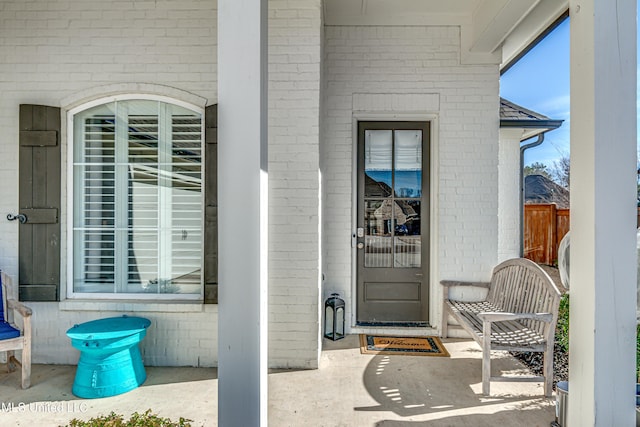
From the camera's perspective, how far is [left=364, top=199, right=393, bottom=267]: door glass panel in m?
3.90

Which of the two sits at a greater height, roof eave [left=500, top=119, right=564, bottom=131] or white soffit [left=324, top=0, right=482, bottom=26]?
white soffit [left=324, top=0, right=482, bottom=26]

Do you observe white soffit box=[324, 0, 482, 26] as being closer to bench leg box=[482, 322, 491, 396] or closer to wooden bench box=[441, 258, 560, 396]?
wooden bench box=[441, 258, 560, 396]

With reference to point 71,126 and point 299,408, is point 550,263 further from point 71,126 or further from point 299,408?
point 71,126

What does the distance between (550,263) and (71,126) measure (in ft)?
24.2

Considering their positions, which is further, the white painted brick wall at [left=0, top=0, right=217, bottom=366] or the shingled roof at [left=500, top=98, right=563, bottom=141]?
the shingled roof at [left=500, top=98, right=563, bottom=141]

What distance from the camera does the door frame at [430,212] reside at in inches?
149

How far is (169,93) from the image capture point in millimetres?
3072

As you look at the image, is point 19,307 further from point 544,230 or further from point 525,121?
point 544,230

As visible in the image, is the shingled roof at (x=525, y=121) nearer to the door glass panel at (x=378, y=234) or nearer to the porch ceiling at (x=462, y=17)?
the porch ceiling at (x=462, y=17)

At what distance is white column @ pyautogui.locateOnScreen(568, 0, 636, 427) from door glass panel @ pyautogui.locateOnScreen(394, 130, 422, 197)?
2.38 m

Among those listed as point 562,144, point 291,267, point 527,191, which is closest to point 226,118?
point 291,267

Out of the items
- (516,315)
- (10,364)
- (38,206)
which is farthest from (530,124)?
(10,364)

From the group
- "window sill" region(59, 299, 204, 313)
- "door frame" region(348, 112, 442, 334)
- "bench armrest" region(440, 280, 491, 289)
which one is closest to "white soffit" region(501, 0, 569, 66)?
"door frame" region(348, 112, 442, 334)

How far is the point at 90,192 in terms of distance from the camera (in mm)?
3191
